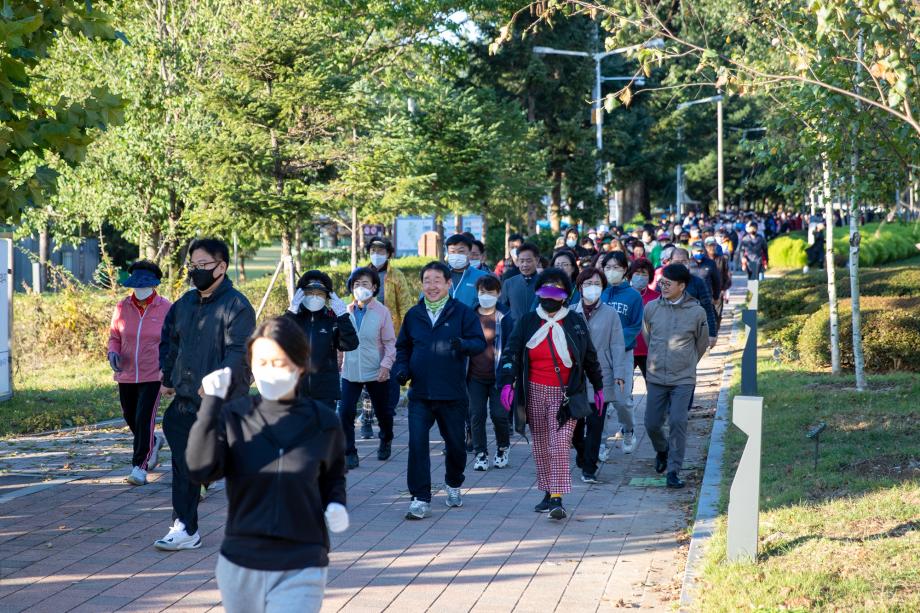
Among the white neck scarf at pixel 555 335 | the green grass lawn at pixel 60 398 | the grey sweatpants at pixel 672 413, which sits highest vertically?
the white neck scarf at pixel 555 335

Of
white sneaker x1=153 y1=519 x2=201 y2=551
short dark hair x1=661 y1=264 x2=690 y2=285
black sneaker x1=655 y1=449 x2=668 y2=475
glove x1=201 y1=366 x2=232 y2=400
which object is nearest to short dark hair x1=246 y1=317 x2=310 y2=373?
glove x1=201 y1=366 x2=232 y2=400

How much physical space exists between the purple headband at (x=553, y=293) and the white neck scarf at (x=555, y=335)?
0.39 ft

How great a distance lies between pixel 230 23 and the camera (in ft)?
67.2

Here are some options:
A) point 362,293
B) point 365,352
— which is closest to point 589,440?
point 365,352

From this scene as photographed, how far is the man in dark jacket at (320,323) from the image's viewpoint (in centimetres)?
923

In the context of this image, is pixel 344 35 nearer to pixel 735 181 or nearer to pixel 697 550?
pixel 697 550

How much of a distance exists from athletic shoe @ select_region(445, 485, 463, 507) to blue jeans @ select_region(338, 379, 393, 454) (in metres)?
1.69

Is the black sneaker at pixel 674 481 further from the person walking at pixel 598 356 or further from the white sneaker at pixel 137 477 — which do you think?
the white sneaker at pixel 137 477

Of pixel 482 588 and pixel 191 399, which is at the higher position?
pixel 191 399

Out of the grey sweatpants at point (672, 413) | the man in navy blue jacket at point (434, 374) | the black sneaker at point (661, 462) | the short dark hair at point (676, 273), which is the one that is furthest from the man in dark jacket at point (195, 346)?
the black sneaker at point (661, 462)

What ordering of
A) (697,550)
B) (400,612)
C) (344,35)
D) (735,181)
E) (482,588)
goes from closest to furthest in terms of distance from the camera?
(400,612)
(482,588)
(697,550)
(344,35)
(735,181)

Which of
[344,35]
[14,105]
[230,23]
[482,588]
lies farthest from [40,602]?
[344,35]

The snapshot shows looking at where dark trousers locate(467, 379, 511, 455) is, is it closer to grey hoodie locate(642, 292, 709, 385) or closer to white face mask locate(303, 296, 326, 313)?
grey hoodie locate(642, 292, 709, 385)

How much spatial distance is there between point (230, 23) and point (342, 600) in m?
15.6
